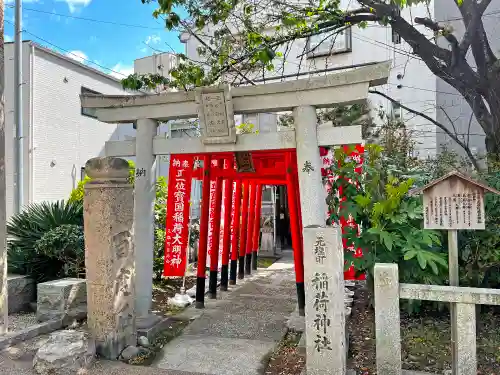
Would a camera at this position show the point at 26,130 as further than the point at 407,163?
Yes

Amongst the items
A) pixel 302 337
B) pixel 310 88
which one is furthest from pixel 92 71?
pixel 302 337

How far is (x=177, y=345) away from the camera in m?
5.29

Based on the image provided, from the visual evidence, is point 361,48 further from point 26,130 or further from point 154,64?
point 26,130

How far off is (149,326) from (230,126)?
310 cm

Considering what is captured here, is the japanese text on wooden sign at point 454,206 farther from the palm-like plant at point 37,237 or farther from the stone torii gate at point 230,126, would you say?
the palm-like plant at point 37,237

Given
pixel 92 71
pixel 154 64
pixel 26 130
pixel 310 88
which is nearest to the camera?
pixel 310 88

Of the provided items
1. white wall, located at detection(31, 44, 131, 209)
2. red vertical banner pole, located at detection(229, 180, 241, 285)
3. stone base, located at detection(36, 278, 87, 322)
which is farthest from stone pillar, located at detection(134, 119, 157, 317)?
white wall, located at detection(31, 44, 131, 209)

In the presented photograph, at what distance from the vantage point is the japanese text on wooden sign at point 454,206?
12.6 feet

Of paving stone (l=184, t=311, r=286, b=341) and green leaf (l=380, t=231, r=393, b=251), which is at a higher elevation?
green leaf (l=380, t=231, r=393, b=251)

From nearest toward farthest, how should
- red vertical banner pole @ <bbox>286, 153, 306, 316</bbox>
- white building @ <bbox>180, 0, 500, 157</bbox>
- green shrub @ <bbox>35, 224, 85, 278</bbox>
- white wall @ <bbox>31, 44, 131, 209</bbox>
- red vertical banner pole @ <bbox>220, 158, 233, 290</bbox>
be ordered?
red vertical banner pole @ <bbox>286, 153, 306, 316</bbox>
green shrub @ <bbox>35, 224, 85, 278</bbox>
red vertical banner pole @ <bbox>220, 158, 233, 290</bbox>
white wall @ <bbox>31, 44, 131, 209</bbox>
white building @ <bbox>180, 0, 500, 157</bbox>

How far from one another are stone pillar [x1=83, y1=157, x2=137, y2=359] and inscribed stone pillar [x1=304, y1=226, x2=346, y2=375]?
2333 millimetres

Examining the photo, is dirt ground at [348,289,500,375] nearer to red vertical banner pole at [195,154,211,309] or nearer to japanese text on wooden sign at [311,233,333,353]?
japanese text on wooden sign at [311,233,333,353]

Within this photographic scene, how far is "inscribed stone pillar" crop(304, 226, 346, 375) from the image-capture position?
3.86 meters

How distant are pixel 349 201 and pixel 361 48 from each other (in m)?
9.30
